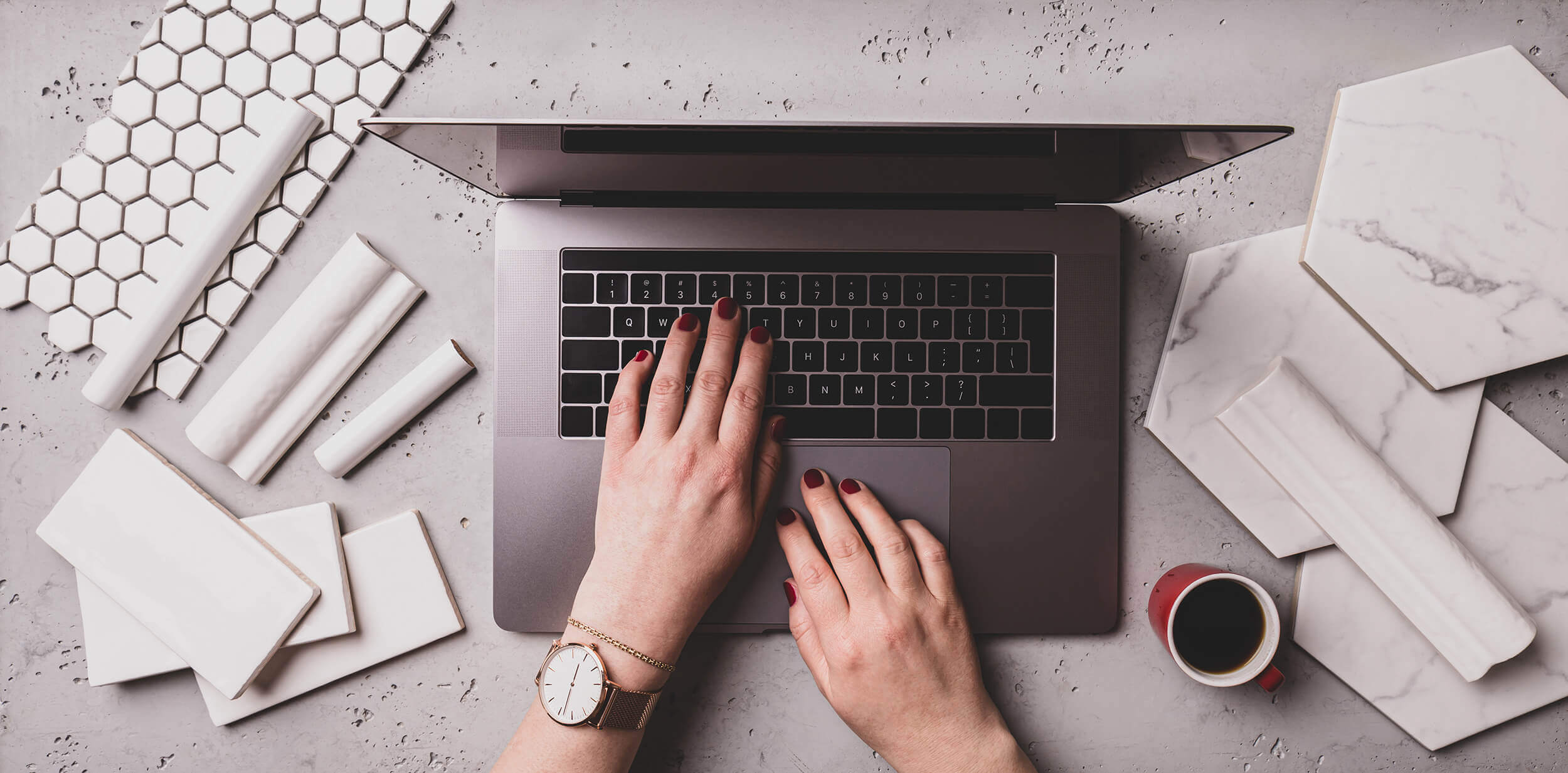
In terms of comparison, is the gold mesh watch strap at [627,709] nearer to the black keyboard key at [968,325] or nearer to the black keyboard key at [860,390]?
the black keyboard key at [860,390]

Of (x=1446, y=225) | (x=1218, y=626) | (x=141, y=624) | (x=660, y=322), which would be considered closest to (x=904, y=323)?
(x=660, y=322)

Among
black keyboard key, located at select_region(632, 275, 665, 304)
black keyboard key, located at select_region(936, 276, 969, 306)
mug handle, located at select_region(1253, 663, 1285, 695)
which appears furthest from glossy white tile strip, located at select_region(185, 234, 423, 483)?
mug handle, located at select_region(1253, 663, 1285, 695)

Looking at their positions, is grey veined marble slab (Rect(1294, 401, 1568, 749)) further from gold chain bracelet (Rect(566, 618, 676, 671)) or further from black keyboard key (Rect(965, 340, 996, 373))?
gold chain bracelet (Rect(566, 618, 676, 671))

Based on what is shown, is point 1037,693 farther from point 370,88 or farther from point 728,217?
point 370,88

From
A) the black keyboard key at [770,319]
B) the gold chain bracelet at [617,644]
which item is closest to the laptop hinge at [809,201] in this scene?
the black keyboard key at [770,319]

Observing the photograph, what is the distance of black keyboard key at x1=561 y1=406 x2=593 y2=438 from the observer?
0.78 metres

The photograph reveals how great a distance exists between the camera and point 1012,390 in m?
0.78

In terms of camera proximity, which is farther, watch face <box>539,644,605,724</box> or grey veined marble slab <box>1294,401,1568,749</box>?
grey veined marble slab <box>1294,401,1568,749</box>

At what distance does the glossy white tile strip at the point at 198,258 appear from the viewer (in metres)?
0.81

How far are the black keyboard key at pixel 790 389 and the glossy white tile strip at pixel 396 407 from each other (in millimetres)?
Result: 331

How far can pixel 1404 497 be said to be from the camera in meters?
0.79

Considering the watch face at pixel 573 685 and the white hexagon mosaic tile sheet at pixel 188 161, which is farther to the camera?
the white hexagon mosaic tile sheet at pixel 188 161

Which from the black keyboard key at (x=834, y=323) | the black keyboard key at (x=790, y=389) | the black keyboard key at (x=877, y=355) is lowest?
the black keyboard key at (x=790, y=389)

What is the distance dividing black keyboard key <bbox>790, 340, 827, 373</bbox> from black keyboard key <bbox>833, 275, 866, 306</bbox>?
0.16ft
